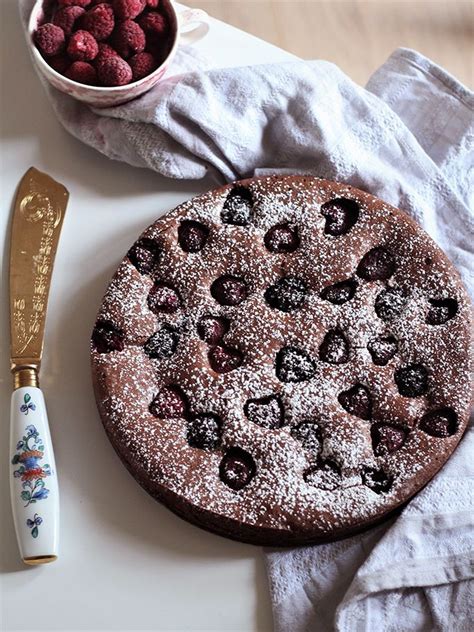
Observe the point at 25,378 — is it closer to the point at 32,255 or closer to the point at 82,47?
the point at 32,255

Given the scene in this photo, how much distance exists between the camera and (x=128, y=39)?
143 centimetres

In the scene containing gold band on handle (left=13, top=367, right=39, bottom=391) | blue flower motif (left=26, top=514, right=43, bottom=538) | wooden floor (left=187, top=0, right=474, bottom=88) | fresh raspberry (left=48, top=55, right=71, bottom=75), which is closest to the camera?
blue flower motif (left=26, top=514, right=43, bottom=538)

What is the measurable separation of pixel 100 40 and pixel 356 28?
2.64ft

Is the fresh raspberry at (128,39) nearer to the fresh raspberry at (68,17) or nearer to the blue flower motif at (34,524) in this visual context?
the fresh raspberry at (68,17)

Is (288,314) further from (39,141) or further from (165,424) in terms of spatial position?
(39,141)

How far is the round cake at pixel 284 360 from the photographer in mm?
1239

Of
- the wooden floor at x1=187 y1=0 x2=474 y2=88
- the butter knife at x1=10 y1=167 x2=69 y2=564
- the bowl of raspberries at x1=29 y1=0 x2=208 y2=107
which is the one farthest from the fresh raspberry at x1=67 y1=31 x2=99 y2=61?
the wooden floor at x1=187 y1=0 x2=474 y2=88

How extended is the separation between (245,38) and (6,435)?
891 millimetres

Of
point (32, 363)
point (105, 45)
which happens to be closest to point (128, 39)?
point (105, 45)

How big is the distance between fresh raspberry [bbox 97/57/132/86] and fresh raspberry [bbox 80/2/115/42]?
5cm

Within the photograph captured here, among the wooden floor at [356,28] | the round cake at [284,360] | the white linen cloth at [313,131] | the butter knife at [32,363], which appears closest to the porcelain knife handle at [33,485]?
the butter knife at [32,363]

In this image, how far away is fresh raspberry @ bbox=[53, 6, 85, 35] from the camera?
56.7 inches

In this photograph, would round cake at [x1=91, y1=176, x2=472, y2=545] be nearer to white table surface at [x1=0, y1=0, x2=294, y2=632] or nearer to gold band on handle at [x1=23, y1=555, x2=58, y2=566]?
white table surface at [x1=0, y1=0, x2=294, y2=632]

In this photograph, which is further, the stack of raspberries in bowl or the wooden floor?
the wooden floor
